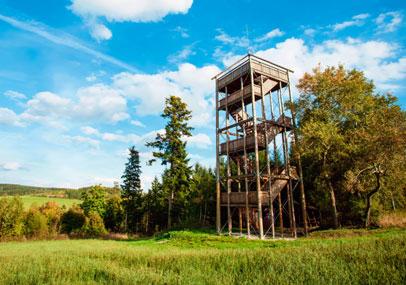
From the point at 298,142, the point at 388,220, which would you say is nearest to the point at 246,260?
the point at 298,142

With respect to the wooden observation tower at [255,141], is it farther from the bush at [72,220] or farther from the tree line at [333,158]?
the bush at [72,220]

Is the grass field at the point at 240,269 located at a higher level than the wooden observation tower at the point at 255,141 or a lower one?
lower

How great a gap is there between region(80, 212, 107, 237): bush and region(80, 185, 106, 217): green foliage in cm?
96

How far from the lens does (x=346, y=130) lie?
21.0 meters

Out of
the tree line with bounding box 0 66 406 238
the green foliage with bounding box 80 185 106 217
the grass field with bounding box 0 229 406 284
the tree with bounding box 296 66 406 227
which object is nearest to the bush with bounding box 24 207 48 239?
the tree line with bounding box 0 66 406 238

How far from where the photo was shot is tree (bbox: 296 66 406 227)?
1769 centimetres

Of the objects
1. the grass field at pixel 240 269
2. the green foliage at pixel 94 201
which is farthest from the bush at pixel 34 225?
the grass field at pixel 240 269

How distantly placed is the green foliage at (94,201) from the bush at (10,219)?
7348 millimetres

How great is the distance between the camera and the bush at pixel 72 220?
121 ft

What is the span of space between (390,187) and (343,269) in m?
16.9

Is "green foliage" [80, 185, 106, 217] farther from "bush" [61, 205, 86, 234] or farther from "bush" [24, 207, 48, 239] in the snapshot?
"bush" [24, 207, 48, 239]

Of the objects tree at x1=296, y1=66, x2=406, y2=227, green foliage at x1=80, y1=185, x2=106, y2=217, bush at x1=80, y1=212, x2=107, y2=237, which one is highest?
tree at x1=296, y1=66, x2=406, y2=227

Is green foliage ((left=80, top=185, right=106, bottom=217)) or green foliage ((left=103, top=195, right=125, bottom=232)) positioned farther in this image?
green foliage ((left=103, top=195, right=125, bottom=232))

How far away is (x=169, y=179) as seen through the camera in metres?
28.2
